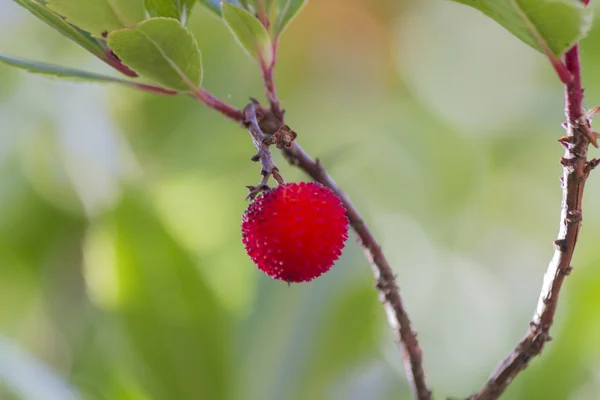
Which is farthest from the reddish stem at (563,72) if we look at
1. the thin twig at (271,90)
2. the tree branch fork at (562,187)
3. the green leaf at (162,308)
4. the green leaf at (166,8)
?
the green leaf at (162,308)

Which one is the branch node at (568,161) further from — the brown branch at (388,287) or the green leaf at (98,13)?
the green leaf at (98,13)

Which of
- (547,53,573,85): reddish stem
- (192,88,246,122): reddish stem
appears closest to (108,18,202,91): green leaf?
(192,88,246,122): reddish stem

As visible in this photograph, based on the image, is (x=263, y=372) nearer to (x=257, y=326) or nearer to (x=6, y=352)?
(x=257, y=326)

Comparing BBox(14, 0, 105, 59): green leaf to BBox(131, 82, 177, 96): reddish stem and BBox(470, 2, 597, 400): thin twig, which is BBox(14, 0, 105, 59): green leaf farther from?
BBox(470, 2, 597, 400): thin twig

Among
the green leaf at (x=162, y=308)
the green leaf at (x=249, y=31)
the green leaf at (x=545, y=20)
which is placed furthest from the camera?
the green leaf at (x=162, y=308)

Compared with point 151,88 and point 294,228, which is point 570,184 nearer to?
point 294,228

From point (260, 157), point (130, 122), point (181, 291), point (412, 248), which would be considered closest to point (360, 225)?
point (260, 157)
